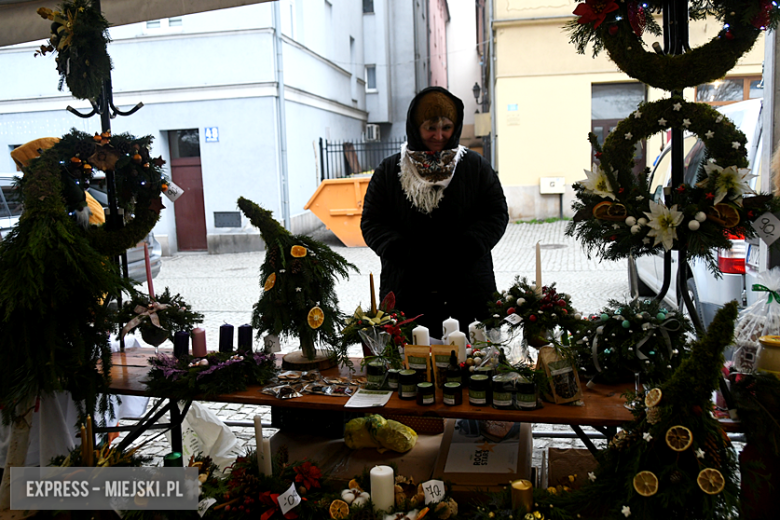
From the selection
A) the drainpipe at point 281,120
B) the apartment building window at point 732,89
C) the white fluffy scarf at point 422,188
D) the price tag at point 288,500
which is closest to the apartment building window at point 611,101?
the apartment building window at point 732,89

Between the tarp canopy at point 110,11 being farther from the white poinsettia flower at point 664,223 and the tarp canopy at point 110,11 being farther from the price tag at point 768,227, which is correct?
the price tag at point 768,227

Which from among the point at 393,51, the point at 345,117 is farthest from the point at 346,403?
the point at 393,51

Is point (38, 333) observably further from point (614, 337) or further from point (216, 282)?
point (216, 282)

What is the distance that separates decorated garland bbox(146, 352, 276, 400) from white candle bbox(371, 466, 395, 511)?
23.3 inches

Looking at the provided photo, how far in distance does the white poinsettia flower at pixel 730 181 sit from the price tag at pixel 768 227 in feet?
0.29

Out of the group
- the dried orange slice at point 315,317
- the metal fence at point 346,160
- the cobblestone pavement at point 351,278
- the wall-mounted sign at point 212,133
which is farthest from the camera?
the metal fence at point 346,160

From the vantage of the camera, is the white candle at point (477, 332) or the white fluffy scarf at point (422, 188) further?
the white fluffy scarf at point (422, 188)

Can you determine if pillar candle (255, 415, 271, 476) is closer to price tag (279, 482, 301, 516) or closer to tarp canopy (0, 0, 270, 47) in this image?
price tag (279, 482, 301, 516)

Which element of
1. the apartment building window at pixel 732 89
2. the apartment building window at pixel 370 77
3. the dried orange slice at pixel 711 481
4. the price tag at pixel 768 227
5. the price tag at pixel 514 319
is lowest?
the dried orange slice at pixel 711 481

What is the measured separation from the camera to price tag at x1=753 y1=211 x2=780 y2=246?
1.86 metres

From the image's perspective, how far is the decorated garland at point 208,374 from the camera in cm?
227

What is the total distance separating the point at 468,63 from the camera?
35.7 metres

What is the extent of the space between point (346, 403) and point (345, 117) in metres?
13.7

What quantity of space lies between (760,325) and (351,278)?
6.56 meters
